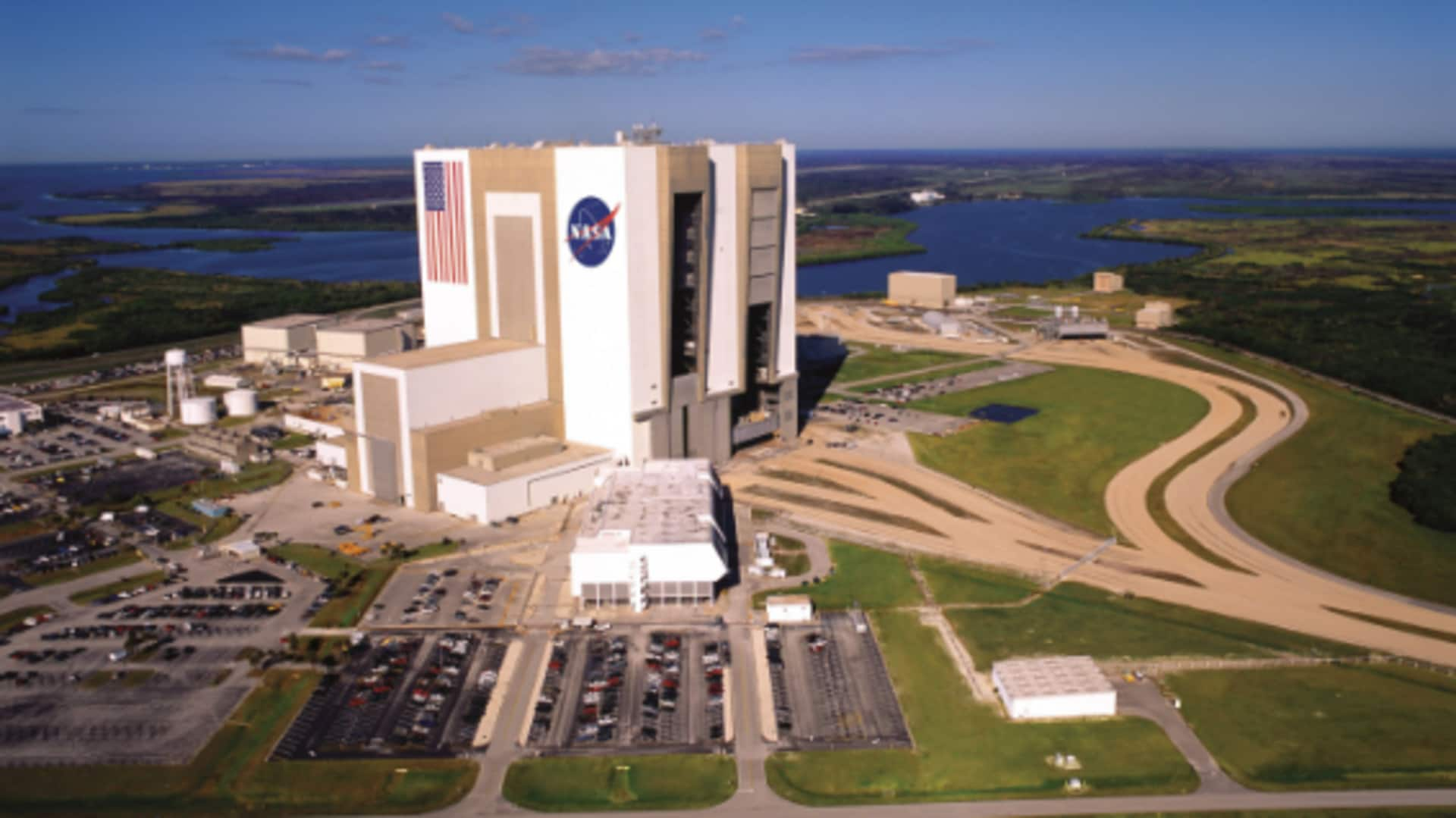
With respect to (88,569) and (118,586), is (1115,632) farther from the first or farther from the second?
(88,569)

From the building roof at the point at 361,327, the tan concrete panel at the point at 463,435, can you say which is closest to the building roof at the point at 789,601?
the tan concrete panel at the point at 463,435

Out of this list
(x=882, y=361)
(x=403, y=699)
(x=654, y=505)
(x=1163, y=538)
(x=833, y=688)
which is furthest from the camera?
(x=882, y=361)

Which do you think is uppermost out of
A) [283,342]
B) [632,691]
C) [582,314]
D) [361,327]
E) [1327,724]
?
[582,314]

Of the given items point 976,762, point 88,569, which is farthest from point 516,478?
point 976,762

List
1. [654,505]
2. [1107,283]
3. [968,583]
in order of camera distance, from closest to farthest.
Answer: [968,583] < [654,505] < [1107,283]

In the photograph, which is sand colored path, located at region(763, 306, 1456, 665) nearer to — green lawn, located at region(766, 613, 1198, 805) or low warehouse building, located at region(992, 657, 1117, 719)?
low warehouse building, located at region(992, 657, 1117, 719)

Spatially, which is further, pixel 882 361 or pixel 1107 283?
pixel 1107 283

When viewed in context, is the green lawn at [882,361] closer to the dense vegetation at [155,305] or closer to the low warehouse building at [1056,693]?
the low warehouse building at [1056,693]

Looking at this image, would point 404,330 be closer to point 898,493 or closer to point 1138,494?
point 898,493
